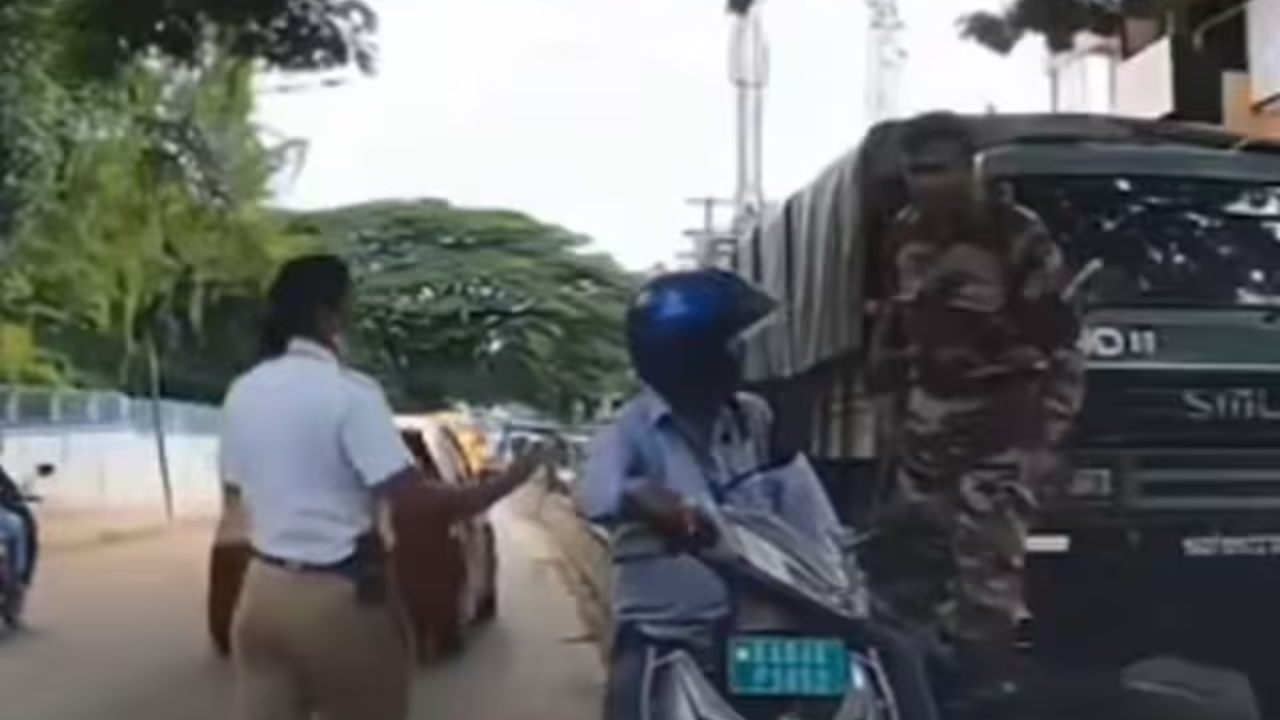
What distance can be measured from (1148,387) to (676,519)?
5.34 m

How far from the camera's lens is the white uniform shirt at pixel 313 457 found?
596 cm

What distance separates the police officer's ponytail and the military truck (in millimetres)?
3401

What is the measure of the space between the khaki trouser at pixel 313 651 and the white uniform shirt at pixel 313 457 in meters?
0.08

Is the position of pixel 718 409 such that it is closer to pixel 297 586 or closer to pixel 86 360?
pixel 297 586

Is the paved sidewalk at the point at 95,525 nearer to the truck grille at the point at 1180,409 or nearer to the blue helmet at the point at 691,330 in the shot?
the truck grille at the point at 1180,409

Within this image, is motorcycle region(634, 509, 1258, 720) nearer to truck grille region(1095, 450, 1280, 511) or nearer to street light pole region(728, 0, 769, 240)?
truck grille region(1095, 450, 1280, 511)

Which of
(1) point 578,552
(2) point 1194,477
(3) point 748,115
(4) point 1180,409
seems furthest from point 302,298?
(3) point 748,115

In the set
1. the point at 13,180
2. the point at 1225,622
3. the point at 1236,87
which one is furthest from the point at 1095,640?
the point at 13,180

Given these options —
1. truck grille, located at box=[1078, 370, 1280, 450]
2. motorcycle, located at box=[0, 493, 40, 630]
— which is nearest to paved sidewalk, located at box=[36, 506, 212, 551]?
motorcycle, located at box=[0, 493, 40, 630]

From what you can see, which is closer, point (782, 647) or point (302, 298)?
point (782, 647)

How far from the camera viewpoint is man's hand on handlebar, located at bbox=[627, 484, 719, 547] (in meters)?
→ 4.62

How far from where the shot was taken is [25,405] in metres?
39.0

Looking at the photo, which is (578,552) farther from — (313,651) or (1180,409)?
(313,651)

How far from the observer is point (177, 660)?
16.2m
